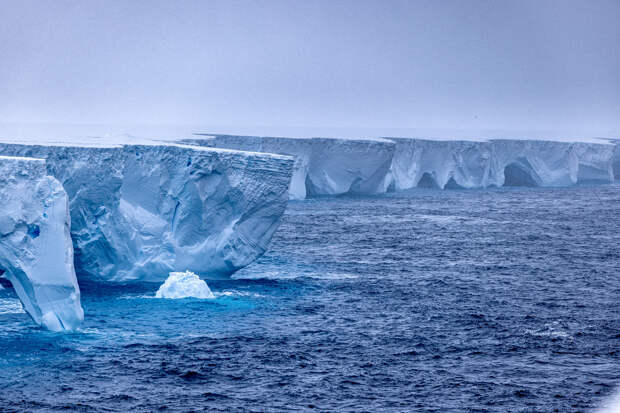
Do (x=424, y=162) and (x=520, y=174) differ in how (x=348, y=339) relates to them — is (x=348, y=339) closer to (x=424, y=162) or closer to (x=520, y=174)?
(x=424, y=162)

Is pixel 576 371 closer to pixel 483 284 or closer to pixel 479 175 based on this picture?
pixel 483 284

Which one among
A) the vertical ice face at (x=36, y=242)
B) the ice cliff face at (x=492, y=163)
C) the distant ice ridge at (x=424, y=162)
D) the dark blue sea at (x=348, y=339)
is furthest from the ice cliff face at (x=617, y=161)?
the vertical ice face at (x=36, y=242)

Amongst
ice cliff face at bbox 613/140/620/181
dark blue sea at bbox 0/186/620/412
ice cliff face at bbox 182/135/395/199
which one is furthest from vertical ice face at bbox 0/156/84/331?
ice cliff face at bbox 613/140/620/181

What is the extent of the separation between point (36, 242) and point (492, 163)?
25.2m

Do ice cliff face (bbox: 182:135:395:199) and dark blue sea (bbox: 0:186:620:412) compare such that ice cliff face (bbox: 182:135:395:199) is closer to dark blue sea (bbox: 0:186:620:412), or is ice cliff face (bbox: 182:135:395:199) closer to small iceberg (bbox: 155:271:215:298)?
dark blue sea (bbox: 0:186:620:412)

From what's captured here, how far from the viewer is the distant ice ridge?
26844 millimetres

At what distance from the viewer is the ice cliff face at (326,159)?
26.6 m

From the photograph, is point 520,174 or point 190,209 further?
point 520,174

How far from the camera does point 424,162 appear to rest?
104 ft

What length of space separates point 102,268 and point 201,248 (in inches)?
57.1

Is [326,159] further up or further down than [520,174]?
further up

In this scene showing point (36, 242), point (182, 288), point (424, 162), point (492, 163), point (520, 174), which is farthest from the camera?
point (520, 174)

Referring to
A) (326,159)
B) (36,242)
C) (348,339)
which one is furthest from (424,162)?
(36,242)

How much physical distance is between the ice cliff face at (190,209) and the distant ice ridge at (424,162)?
10748 mm
